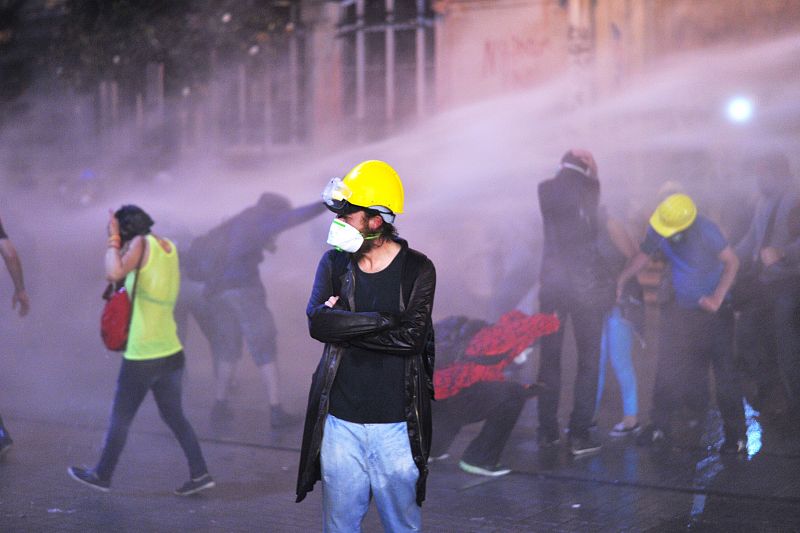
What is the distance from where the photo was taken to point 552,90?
37.8 ft

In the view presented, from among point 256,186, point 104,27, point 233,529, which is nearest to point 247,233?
point 233,529

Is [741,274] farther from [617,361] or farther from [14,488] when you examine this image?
[14,488]

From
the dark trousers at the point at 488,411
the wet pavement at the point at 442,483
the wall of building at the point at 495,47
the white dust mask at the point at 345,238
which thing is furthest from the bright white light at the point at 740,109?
the white dust mask at the point at 345,238

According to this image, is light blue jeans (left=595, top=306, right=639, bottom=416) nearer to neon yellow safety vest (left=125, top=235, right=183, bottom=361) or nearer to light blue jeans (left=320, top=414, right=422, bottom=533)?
neon yellow safety vest (left=125, top=235, right=183, bottom=361)

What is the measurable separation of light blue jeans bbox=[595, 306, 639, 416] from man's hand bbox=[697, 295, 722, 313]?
757 millimetres

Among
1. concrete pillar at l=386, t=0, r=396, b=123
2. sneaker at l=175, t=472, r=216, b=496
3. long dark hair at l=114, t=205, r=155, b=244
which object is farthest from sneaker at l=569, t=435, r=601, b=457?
concrete pillar at l=386, t=0, r=396, b=123

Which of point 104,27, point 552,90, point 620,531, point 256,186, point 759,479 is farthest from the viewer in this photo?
point 104,27

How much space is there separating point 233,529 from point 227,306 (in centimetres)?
315

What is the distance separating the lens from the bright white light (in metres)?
10.7

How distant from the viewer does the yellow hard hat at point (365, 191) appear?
3.95m

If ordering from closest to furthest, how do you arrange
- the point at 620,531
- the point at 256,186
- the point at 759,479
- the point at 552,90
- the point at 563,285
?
1. the point at 620,531
2. the point at 759,479
3. the point at 563,285
4. the point at 552,90
5. the point at 256,186

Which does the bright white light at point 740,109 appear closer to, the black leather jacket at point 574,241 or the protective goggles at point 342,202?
the black leather jacket at point 574,241

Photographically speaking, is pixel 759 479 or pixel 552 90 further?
pixel 552 90

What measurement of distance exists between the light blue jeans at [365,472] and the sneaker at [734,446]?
11.5ft
